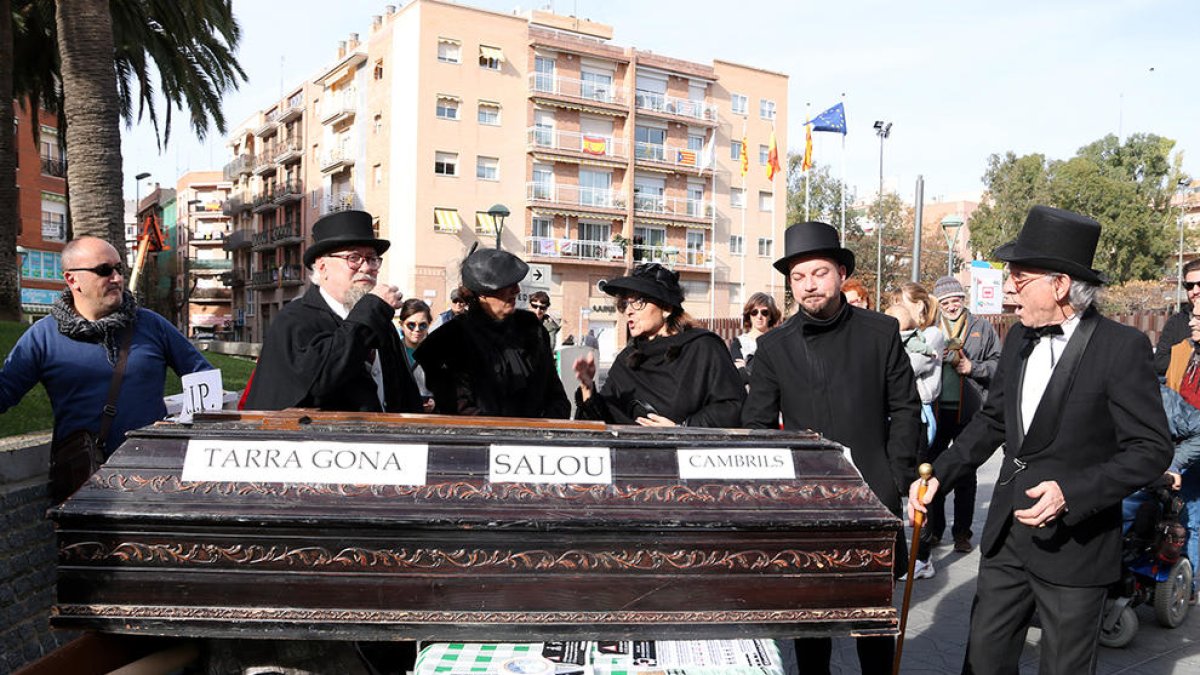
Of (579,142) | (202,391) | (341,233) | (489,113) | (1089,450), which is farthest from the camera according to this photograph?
(579,142)

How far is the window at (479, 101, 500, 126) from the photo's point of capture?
40.2 m

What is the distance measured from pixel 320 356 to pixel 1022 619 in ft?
8.30

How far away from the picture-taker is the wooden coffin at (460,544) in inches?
86.7

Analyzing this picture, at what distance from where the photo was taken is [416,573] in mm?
2230

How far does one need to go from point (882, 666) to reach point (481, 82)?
39742mm

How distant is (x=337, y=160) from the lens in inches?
1781

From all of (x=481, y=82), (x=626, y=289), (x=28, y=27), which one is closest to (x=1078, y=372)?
(x=626, y=289)

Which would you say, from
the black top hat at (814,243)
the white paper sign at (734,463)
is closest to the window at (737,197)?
the black top hat at (814,243)

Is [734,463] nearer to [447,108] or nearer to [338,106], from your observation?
[447,108]

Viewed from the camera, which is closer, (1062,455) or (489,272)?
(1062,455)

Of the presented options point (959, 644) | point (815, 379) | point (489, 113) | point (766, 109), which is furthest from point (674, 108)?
point (815, 379)

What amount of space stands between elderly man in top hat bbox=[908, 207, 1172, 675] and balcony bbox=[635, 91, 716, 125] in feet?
139

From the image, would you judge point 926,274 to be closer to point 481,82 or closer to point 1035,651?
point 481,82

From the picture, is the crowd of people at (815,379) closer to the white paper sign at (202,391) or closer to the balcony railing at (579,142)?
the white paper sign at (202,391)
